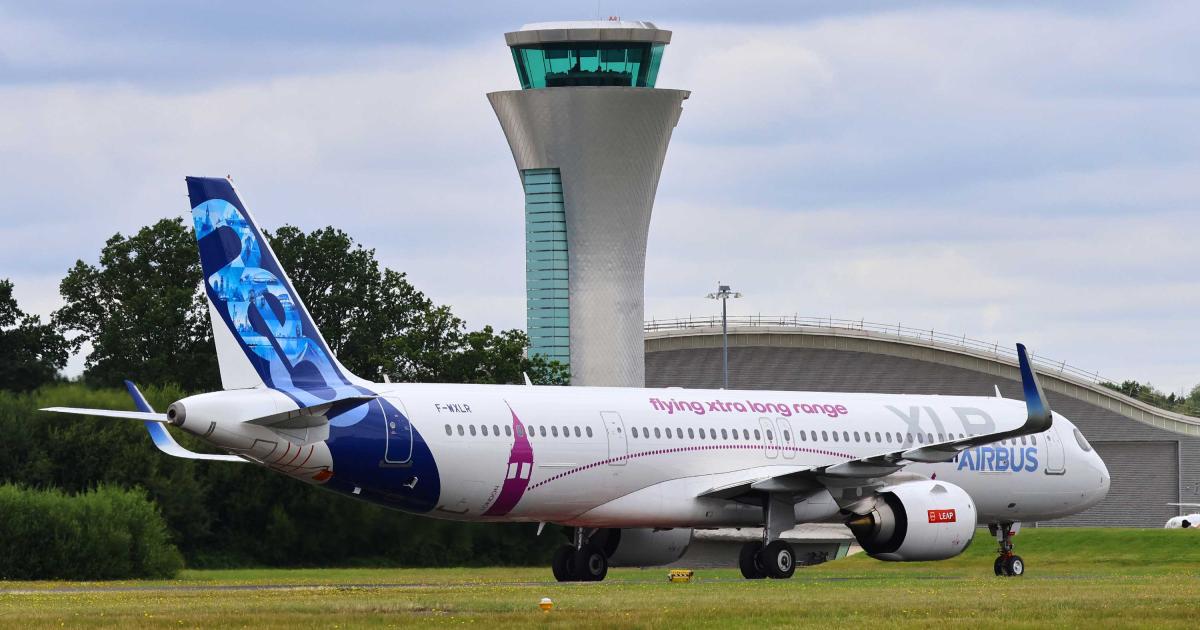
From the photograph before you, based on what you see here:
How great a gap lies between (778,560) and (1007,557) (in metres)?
6.57

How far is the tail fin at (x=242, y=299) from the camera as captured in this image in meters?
30.6

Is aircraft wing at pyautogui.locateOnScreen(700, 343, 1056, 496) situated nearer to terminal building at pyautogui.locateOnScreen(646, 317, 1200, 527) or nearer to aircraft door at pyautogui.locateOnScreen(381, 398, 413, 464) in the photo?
aircraft door at pyautogui.locateOnScreen(381, 398, 413, 464)

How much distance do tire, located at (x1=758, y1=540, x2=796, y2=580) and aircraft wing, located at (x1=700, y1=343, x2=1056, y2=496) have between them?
1051 mm

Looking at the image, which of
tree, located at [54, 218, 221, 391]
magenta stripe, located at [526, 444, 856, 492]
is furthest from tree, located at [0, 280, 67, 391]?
magenta stripe, located at [526, 444, 856, 492]

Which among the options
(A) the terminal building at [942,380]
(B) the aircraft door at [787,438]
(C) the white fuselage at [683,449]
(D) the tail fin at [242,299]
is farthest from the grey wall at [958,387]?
(D) the tail fin at [242,299]

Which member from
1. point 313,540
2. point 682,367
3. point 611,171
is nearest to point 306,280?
point 611,171

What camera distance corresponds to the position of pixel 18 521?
3909cm

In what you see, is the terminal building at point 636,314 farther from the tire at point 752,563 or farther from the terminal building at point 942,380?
the tire at point 752,563

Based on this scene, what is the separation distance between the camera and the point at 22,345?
65.8 meters

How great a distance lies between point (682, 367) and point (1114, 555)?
4104 cm

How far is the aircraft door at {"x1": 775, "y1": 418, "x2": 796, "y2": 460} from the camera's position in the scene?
3712 centimetres

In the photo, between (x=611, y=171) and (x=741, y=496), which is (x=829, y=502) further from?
(x=611, y=171)

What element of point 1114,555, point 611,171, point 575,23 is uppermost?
point 575,23

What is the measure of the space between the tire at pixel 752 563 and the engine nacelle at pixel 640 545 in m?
2.53
